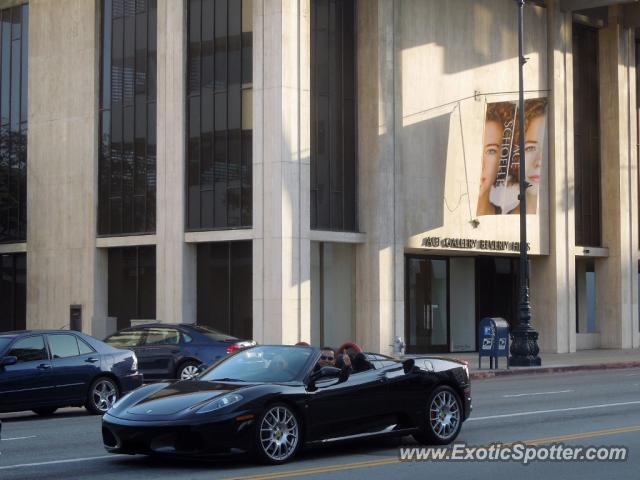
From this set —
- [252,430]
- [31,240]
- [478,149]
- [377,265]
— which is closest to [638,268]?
[478,149]

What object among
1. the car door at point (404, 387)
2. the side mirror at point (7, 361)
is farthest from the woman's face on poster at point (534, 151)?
the car door at point (404, 387)

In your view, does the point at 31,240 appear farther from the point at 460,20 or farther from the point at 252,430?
the point at 252,430

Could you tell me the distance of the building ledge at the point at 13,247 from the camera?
130 ft

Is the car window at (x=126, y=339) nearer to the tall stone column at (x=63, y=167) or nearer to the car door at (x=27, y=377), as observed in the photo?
the car door at (x=27, y=377)

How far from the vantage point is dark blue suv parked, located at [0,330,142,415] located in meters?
17.8

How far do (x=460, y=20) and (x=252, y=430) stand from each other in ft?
93.2

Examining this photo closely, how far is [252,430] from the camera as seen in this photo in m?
11.6

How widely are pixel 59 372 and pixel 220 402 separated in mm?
7494

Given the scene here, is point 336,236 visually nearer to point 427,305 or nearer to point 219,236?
point 219,236

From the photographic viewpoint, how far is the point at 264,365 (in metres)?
12.8

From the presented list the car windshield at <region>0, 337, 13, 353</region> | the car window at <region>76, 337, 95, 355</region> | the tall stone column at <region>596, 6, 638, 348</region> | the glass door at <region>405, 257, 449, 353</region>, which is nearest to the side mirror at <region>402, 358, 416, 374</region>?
the car window at <region>76, 337, 95, 355</region>

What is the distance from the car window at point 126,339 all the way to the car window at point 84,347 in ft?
19.9

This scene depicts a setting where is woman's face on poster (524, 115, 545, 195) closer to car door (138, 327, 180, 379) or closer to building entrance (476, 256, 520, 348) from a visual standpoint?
building entrance (476, 256, 520, 348)

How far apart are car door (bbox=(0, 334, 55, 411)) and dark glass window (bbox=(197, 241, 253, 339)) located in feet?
48.5
